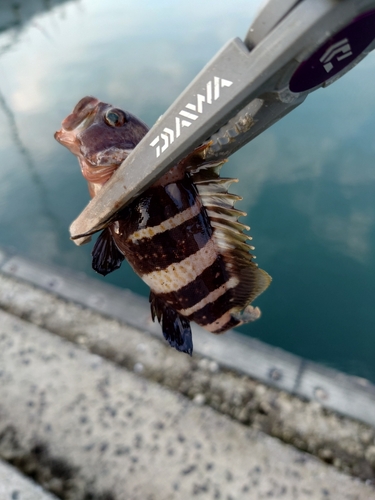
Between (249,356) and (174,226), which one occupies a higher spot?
(174,226)

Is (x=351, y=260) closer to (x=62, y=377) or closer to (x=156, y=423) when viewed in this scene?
(x=156, y=423)

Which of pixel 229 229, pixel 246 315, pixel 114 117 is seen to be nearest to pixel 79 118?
pixel 114 117

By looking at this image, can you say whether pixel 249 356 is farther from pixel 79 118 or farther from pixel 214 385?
pixel 79 118

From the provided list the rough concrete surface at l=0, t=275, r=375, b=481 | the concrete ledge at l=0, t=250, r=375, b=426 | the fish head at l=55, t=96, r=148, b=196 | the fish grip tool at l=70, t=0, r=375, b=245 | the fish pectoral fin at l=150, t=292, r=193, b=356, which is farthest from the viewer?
the concrete ledge at l=0, t=250, r=375, b=426

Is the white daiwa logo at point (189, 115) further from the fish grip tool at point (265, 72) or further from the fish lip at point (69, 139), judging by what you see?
the fish lip at point (69, 139)

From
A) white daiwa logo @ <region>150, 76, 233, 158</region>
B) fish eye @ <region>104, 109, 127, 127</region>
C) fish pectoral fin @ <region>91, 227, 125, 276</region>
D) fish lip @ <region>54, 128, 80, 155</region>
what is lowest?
fish pectoral fin @ <region>91, 227, 125, 276</region>

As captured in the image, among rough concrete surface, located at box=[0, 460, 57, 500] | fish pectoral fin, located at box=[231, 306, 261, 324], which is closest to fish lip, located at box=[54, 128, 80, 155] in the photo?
fish pectoral fin, located at box=[231, 306, 261, 324]

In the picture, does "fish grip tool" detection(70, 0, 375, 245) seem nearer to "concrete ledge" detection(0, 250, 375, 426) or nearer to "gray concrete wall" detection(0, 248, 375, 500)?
"gray concrete wall" detection(0, 248, 375, 500)
